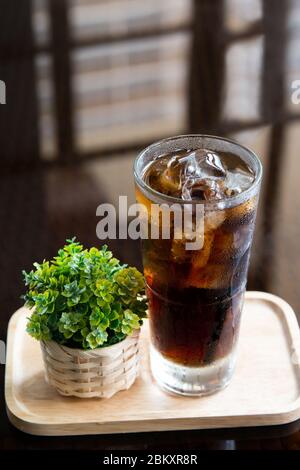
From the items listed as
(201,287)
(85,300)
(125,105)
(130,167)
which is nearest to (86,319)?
(85,300)

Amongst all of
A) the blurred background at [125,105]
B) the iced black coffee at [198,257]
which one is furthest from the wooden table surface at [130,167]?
the iced black coffee at [198,257]

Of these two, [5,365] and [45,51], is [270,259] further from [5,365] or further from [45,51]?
[45,51]

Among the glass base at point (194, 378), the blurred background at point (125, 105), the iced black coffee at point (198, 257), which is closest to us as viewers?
the iced black coffee at point (198, 257)

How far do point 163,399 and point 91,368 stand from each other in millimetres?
108

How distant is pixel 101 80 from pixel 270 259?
60 cm

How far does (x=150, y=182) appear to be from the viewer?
114 centimetres

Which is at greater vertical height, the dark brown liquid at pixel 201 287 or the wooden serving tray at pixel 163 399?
the dark brown liquid at pixel 201 287

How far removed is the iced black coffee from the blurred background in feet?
0.69

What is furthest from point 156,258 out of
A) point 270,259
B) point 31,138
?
point 31,138

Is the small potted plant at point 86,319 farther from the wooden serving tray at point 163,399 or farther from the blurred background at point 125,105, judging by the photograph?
the blurred background at point 125,105

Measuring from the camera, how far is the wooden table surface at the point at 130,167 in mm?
1161

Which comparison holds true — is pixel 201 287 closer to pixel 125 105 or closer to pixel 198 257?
pixel 198 257
